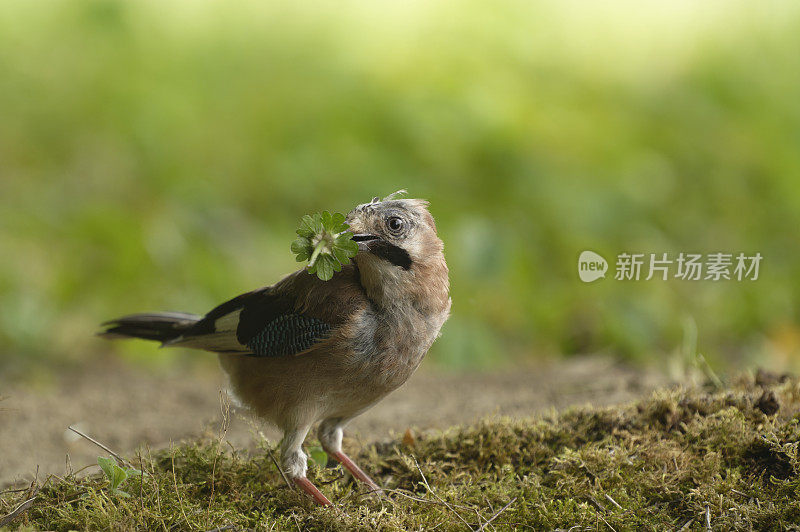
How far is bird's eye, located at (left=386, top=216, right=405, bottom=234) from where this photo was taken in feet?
11.7

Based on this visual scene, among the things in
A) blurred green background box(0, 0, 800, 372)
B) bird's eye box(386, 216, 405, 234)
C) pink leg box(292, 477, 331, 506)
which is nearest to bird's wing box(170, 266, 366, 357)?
bird's eye box(386, 216, 405, 234)

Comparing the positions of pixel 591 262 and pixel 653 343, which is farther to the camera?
pixel 591 262

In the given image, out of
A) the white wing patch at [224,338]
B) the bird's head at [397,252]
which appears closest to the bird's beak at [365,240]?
the bird's head at [397,252]

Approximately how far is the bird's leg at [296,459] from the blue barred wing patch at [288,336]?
1.18 feet

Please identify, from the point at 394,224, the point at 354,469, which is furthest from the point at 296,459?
the point at 394,224

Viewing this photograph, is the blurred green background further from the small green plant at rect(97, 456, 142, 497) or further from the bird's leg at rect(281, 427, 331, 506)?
the small green plant at rect(97, 456, 142, 497)

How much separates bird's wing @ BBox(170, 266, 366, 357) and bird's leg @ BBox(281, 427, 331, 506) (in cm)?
36

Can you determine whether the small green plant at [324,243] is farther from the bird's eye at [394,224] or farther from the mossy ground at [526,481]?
the mossy ground at [526,481]

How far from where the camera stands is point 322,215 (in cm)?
333

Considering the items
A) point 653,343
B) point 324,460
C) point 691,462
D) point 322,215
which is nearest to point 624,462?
point 691,462

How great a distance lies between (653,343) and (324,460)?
4.26 meters

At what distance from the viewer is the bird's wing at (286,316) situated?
3670 mm

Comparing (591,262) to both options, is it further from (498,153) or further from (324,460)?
(324,460)

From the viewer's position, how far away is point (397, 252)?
3609mm
